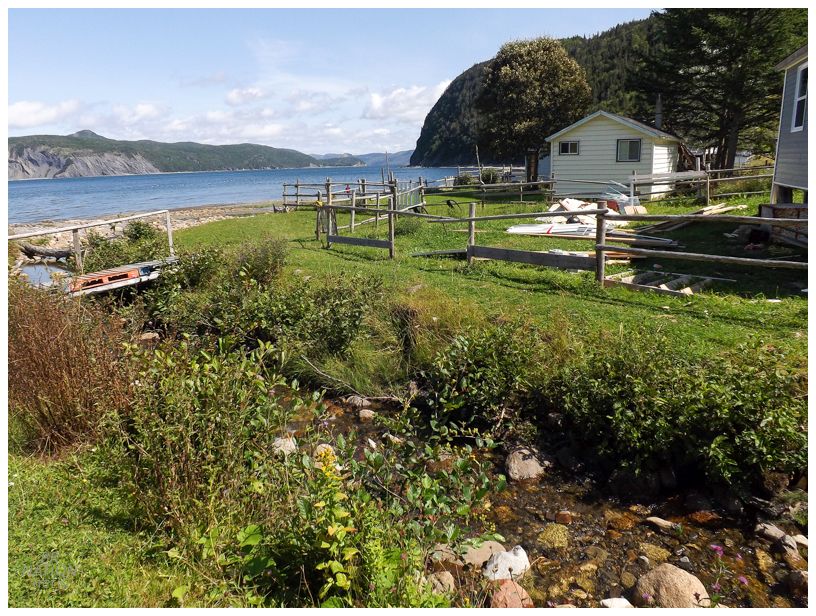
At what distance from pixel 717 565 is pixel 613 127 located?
83.6 ft

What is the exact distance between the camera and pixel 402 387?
287 inches

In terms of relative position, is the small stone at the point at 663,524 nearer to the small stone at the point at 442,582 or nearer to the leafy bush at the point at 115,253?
the small stone at the point at 442,582

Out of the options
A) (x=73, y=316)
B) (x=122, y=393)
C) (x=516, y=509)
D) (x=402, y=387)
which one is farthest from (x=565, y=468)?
(x=73, y=316)

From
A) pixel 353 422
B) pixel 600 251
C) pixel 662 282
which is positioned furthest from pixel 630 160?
pixel 353 422

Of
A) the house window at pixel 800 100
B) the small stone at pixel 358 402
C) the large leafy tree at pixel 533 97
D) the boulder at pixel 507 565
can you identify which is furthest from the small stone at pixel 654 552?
the large leafy tree at pixel 533 97

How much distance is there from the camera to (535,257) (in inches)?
435

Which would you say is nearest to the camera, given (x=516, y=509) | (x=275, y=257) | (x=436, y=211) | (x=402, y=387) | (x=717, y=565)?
(x=717, y=565)

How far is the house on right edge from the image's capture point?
40.0 ft

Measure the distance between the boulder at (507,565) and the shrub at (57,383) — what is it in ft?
10.8

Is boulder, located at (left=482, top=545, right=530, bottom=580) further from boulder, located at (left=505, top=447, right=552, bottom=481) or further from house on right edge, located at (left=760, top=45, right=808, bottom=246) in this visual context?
house on right edge, located at (left=760, top=45, right=808, bottom=246)

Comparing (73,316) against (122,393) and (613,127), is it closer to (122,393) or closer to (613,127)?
(122,393)

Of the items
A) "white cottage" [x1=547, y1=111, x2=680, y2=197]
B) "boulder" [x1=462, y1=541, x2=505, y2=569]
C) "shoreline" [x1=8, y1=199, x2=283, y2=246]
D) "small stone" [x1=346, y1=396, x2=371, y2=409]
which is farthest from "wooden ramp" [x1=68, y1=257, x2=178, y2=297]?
"white cottage" [x1=547, y1=111, x2=680, y2=197]

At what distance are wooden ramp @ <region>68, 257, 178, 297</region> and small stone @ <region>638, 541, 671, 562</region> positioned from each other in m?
8.26

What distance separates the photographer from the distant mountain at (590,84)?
192 feet
